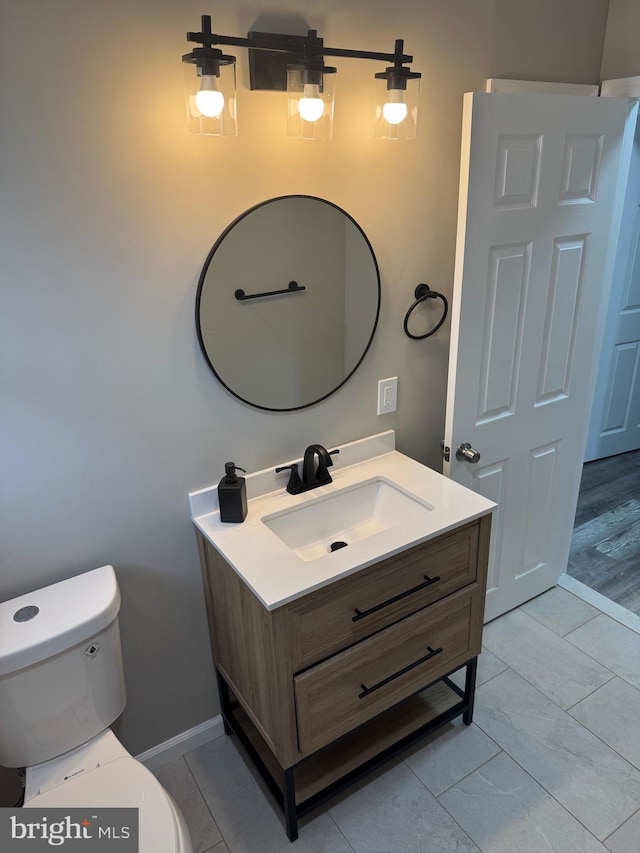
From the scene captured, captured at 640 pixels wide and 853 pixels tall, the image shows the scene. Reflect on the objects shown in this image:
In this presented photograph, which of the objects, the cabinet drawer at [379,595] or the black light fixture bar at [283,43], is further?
the cabinet drawer at [379,595]

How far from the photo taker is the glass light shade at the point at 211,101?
1.38 m

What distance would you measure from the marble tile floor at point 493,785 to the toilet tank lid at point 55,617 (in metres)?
0.80

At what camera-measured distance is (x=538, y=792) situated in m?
1.88

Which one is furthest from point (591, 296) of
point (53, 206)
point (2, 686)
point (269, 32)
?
point (2, 686)

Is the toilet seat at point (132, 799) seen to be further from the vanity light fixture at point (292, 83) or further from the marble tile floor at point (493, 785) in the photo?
the vanity light fixture at point (292, 83)

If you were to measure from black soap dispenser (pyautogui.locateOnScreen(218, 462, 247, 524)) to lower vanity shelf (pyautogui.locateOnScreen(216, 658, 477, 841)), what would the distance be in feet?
2.10

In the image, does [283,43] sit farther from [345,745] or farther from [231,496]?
[345,745]

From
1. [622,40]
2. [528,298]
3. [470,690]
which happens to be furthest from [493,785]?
[622,40]

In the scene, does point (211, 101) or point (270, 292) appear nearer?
point (211, 101)

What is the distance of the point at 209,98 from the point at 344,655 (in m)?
1.43

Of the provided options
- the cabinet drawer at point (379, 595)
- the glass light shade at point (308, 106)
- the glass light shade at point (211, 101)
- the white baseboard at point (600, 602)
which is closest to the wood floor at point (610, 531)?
the white baseboard at point (600, 602)

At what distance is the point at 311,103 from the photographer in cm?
150

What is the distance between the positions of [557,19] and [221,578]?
6.96ft

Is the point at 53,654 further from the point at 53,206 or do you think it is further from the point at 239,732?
the point at 53,206
